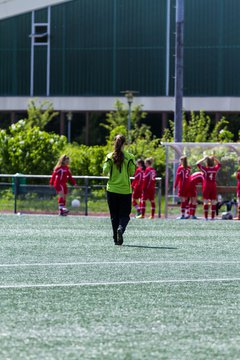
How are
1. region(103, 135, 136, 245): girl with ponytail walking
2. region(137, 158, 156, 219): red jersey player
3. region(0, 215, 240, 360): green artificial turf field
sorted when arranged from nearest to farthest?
region(0, 215, 240, 360): green artificial turf field
region(103, 135, 136, 245): girl with ponytail walking
region(137, 158, 156, 219): red jersey player

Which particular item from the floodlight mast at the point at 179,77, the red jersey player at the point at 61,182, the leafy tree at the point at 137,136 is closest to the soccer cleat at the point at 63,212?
the red jersey player at the point at 61,182

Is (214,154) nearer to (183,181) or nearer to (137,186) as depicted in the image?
(183,181)

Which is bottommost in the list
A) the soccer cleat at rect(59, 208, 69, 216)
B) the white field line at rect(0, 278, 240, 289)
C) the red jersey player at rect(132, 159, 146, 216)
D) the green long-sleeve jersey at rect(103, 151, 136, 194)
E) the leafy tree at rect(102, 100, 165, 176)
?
the soccer cleat at rect(59, 208, 69, 216)

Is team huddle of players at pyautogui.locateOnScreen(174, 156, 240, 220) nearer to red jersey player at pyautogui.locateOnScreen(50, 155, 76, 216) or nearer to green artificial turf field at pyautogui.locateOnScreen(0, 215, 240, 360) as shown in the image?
red jersey player at pyautogui.locateOnScreen(50, 155, 76, 216)

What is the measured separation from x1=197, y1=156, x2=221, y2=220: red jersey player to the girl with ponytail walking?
39.1 ft

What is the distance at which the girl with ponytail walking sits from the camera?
18.5 m

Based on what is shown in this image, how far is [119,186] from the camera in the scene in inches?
728

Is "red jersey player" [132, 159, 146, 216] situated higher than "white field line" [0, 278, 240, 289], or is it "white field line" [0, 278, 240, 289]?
"red jersey player" [132, 159, 146, 216]

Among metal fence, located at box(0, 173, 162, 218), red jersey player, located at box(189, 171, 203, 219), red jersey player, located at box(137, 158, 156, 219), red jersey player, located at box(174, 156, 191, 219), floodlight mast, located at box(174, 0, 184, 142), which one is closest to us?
red jersey player, located at box(174, 156, 191, 219)

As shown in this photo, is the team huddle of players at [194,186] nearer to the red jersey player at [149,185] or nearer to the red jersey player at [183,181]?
the red jersey player at [183,181]

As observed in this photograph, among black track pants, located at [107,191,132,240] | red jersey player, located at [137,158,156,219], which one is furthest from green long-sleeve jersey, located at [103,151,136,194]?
red jersey player, located at [137,158,156,219]

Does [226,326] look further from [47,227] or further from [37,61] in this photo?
[37,61]

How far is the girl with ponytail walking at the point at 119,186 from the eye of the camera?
60.6ft

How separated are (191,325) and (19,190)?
22647 millimetres
